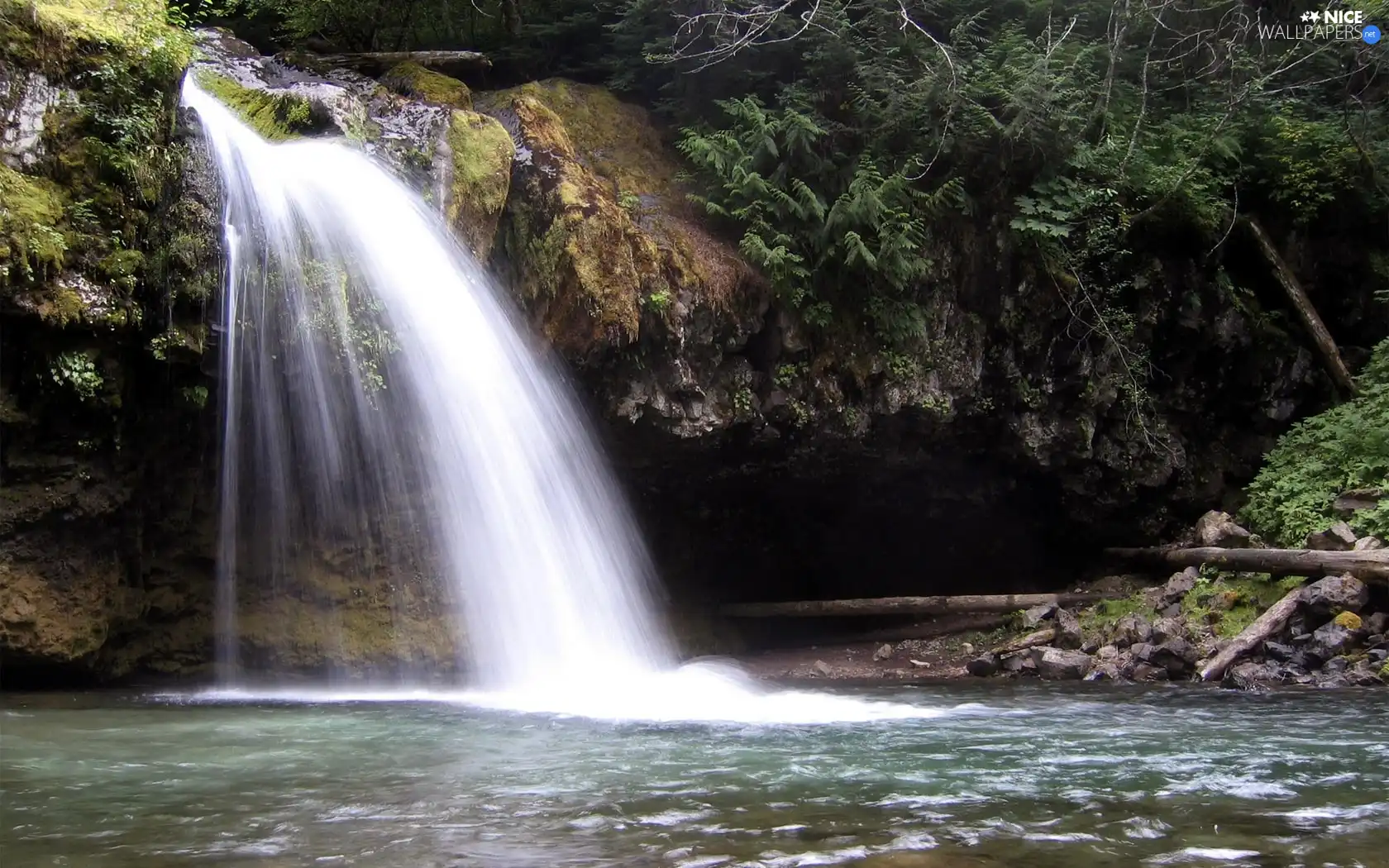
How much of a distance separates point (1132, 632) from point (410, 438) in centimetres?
872

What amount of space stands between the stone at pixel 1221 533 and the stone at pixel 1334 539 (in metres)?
1.17

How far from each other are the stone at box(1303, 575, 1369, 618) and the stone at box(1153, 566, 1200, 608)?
200 centimetres

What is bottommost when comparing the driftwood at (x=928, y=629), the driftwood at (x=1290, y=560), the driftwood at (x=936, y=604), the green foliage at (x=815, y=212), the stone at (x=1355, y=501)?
the driftwood at (x=928, y=629)

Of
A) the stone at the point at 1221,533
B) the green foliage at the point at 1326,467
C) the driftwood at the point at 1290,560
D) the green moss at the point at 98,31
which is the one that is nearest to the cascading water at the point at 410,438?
the green moss at the point at 98,31

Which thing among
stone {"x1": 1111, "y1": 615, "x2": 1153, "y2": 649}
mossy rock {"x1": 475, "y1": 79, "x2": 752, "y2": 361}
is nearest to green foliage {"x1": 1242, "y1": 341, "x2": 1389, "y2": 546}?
stone {"x1": 1111, "y1": 615, "x2": 1153, "y2": 649}

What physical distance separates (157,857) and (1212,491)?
16.0 m

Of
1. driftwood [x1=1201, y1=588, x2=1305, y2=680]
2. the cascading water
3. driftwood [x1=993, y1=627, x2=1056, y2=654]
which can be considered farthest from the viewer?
driftwood [x1=993, y1=627, x2=1056, y2=654]

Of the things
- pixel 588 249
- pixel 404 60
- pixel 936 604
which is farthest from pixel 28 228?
pixel 936 604

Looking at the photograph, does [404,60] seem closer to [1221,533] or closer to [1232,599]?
[1232,599]

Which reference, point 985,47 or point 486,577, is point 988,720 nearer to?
point 486,577

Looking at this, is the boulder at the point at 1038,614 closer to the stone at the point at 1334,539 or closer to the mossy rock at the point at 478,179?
the stone at the point at 1334,539

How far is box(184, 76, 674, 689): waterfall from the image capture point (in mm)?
10031

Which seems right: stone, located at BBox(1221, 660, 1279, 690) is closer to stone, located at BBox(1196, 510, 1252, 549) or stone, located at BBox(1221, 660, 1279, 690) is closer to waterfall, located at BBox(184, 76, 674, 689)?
stone, located at BBox(1196, 510, 1252, 549)

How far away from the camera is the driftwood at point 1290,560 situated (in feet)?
37.2
